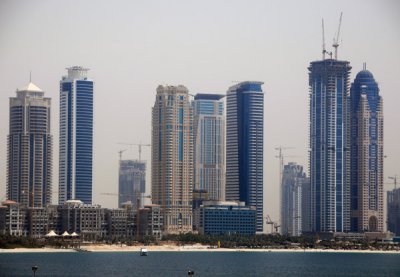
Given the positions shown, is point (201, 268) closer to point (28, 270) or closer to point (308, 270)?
point (308, 270)

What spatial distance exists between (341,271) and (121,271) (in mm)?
37799

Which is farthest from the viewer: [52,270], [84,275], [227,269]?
[227,269]

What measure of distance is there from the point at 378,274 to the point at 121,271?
133 feet

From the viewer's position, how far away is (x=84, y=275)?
167875 millimetres

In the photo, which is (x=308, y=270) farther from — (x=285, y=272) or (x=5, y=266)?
(x=5, y=266)

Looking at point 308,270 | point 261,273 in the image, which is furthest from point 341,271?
point 261,273

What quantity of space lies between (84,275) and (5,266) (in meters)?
25.8

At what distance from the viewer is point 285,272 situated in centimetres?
19025

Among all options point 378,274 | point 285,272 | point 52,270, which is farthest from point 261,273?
point 52,270

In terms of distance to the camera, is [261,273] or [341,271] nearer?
[261,273]

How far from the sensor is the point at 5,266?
189 metres

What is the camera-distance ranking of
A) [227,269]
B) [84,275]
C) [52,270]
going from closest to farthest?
[84,275], [52,270], [227,269]

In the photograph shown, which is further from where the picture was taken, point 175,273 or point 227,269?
point 227,269

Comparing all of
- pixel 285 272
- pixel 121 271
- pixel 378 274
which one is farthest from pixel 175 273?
pixel 378 274
